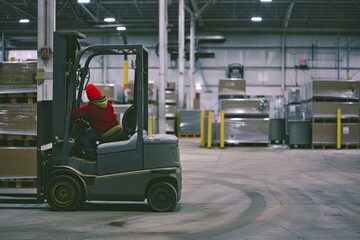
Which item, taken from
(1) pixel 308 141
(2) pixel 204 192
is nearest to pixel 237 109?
(1) pixel 308 141

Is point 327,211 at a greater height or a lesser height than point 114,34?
lesser

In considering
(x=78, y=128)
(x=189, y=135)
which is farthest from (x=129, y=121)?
(x=189, y=135)

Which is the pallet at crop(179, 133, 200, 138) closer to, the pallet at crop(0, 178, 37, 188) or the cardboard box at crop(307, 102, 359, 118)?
the cardboard box at crop(307, 102, 359, 118)

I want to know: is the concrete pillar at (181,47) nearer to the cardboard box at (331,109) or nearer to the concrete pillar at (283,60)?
the cardboard box at (331,109)

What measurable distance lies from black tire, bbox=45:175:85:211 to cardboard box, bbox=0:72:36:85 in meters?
1.57

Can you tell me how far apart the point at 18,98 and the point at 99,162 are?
5.20 feet

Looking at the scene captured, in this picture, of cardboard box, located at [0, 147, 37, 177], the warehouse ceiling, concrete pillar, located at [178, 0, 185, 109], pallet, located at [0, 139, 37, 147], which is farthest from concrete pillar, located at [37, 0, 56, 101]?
the warehouse ceiling

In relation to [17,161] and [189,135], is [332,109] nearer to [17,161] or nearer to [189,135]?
[189,135]

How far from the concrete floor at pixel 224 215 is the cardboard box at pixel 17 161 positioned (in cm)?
47

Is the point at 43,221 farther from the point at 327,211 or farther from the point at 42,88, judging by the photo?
the point at 327,211

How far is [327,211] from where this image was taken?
4922 mm

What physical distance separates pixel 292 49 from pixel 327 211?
23.2 meters

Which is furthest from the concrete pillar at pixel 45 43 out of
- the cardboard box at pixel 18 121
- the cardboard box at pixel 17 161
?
the cardboard box at pixel 17 161

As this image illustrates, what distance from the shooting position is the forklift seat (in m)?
4.76
